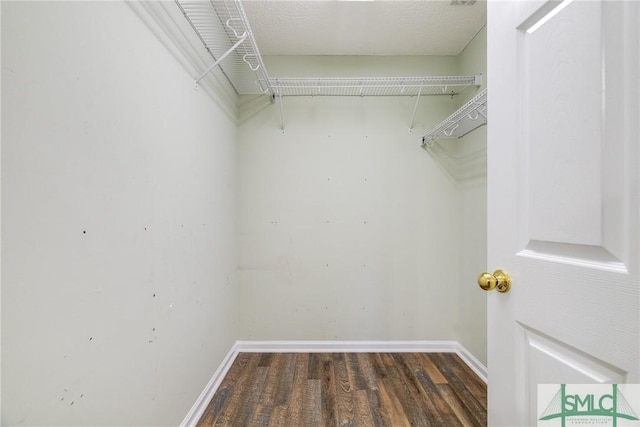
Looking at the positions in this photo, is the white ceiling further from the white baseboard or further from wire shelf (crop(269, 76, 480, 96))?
the white baseboard

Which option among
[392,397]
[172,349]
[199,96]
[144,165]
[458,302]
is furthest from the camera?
[458,302]

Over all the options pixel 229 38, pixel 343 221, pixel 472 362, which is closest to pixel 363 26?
pixel 229 38

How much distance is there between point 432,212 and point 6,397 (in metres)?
2.39

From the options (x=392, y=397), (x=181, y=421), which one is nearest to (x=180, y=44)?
(x=181, y=421)

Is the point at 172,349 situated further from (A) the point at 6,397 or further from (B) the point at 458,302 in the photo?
(B) the point at 458,302

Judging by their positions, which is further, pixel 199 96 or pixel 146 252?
pixel 199 96

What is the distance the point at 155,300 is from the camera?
1.12 metres

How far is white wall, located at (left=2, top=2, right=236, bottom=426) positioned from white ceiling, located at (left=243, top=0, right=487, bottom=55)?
0.94m

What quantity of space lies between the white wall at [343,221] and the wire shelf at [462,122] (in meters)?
0.15

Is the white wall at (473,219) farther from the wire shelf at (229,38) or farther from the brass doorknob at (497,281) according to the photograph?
the wire shelf at (229,38)

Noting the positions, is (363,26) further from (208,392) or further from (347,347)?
(208,392)

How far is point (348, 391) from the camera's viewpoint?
170 centimetres

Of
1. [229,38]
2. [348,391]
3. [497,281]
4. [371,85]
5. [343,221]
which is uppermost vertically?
[229,38]

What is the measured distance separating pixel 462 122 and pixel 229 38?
179 centimetres
